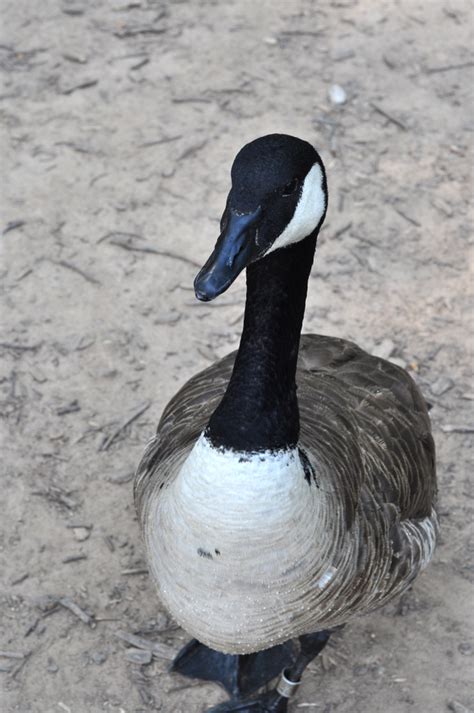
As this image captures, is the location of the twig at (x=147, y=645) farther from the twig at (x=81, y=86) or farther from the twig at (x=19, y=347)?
the twig at (x=81, y=86)

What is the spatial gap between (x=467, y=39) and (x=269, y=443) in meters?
4.36

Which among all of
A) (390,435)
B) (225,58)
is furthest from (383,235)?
(390,435)

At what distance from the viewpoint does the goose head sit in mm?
2404

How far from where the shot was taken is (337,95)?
584 centimetres

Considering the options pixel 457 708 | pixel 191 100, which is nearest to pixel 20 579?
pixel 457 708

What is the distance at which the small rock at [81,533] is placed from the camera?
150 inches

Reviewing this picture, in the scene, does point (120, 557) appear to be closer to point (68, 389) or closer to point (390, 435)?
point (68, 389)

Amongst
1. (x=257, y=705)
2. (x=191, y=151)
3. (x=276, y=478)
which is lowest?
(x=257, y=705)

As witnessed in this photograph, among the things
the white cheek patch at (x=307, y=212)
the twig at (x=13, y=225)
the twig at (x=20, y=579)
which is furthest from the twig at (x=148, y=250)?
the white cheek patch at (x=307, y=212)

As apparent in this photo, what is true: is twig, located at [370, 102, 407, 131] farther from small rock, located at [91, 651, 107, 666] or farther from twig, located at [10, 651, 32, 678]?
twig, located at [10, 651, 32, 678]

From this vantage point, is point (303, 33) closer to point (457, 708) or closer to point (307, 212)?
point (307, 212)

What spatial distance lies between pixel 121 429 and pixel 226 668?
44.2 inches

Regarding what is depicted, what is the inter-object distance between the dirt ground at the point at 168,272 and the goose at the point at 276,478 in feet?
1.74

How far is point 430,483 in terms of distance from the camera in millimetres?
3500
